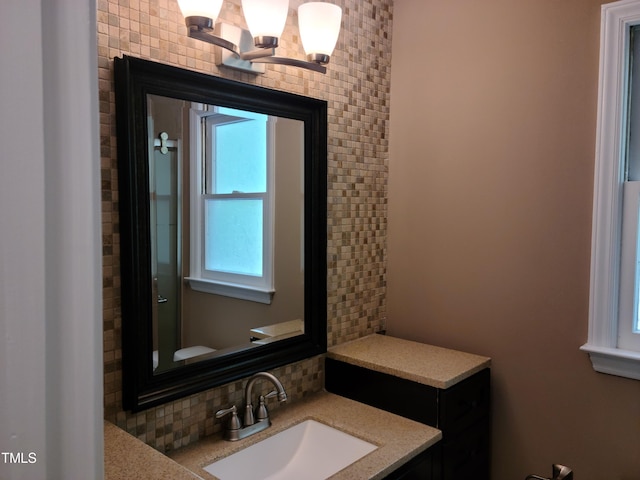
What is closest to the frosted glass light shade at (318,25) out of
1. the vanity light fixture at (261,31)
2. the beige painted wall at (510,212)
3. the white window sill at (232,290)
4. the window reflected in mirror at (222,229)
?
the vanity light fixture at (261,31)

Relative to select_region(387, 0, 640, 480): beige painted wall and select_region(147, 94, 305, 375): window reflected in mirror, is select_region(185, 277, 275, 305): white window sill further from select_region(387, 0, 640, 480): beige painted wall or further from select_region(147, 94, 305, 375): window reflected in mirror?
select_region(387, 0, 640, 480): beige painted wall

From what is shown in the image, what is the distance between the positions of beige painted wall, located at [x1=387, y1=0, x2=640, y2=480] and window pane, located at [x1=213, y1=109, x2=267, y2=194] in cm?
70

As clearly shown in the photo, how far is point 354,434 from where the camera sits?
157 centimetres

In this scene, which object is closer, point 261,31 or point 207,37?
point 207,37

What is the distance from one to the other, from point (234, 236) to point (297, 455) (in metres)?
0.72

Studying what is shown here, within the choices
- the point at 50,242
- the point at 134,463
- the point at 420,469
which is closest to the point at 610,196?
the point at 420,469

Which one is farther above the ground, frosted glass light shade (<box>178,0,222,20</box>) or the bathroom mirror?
frosted glass light shade (<box>178,0,222,20</box>)

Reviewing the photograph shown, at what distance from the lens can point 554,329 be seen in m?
1.73

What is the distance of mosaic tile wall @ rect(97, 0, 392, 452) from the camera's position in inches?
50.2

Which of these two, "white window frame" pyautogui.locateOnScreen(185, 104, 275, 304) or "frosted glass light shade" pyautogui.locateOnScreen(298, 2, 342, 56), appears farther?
"frosted glass light shade" pyautogui.locateOnScreen(298, 2, 342, 56)

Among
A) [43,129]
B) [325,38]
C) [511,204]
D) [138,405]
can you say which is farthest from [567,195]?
[43,129]

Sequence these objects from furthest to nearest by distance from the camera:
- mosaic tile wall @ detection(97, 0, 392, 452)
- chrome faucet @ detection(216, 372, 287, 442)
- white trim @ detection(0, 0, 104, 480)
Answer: chrome faucet @ detection(216, 372, 287, 442)
mosaic tile wall @ detection(97, 0, 392, 452)
white trim @ detection(0, 0, 104, 480)

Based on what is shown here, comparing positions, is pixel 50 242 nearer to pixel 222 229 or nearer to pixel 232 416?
pixel 222 229

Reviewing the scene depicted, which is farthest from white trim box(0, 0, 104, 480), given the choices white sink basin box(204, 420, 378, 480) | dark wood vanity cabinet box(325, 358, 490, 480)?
dark wood vanity cabinet box(325, 358, 490, 480)
